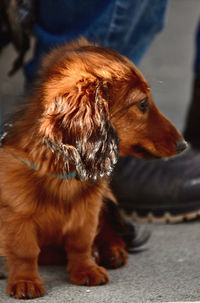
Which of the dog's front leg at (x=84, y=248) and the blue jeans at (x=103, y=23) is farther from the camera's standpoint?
the blue jeans at (x=103, y=23)

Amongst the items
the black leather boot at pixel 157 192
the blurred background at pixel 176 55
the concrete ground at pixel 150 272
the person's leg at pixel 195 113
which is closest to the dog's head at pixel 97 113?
the concrete ground at pixel 150 272

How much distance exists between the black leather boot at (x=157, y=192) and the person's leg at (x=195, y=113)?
65 centimetres

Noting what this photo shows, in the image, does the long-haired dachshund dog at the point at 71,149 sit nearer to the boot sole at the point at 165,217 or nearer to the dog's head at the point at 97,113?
the dog's head at the point at 97,113

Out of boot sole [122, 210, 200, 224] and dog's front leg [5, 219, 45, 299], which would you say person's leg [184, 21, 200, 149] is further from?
dog's front leg [5, 219, 45, 299]

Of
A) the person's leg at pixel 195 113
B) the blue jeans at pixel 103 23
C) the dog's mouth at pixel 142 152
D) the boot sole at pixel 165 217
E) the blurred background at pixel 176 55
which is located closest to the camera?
the dog's mouth at pixel 142 152

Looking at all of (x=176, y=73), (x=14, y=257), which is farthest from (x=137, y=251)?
(x=176, y=73)

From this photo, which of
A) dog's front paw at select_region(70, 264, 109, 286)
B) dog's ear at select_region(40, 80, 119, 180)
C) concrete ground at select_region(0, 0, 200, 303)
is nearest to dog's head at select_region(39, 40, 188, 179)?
dog's ear at select_region(40, 80, 119, 180)

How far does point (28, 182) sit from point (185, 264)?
0.68 metres

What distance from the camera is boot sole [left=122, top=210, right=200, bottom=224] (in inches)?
102

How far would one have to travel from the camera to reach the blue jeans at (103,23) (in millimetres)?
2359

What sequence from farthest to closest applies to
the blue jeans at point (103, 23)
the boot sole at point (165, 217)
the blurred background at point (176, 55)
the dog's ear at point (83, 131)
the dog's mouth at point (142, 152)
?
the blurred background at point (176, 55), the boot sole at point (165, 217), the blue jeans at point (103, 23), the dog's mouth at point (142, 152), the dog's ear at point (83, 131)

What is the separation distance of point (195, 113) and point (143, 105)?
151cm

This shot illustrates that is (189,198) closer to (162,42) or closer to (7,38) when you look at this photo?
(7,38)

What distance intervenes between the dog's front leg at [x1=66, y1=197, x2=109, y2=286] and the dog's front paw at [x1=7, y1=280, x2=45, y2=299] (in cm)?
16
